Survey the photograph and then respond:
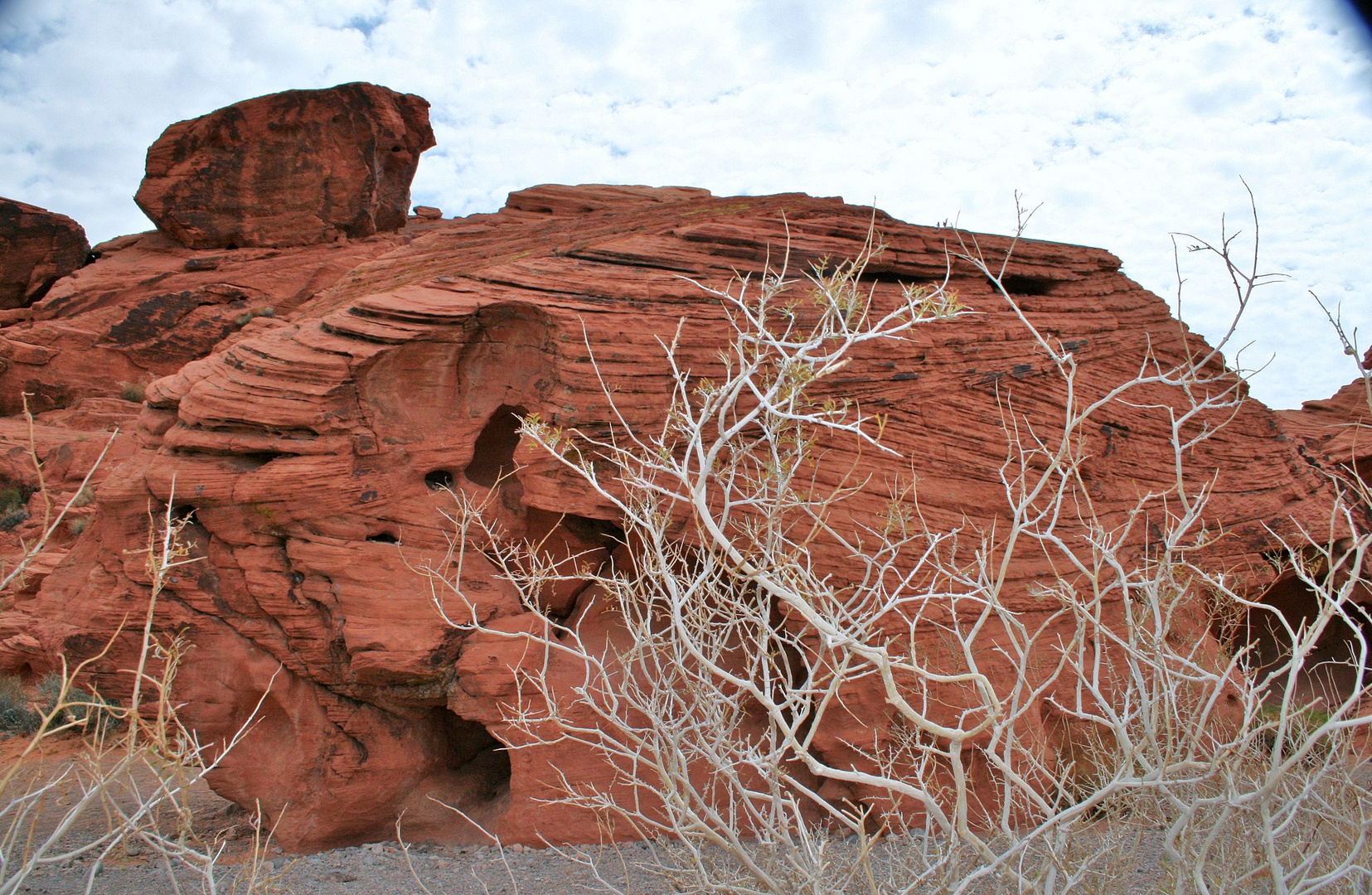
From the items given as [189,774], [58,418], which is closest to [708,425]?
[189,774]

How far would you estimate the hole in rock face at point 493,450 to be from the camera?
8.20 m

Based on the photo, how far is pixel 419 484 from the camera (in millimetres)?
7648

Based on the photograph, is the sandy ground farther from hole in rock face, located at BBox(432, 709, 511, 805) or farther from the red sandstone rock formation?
→ the red sandstone rock formation

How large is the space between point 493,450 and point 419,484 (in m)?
0.94

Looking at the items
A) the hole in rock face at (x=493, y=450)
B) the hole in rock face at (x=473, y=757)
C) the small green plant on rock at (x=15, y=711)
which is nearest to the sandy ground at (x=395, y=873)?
the hole in rock face at (x=473, y=757)

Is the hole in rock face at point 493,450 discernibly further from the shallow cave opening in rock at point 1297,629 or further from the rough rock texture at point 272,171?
the rough rock texture at point 272,171

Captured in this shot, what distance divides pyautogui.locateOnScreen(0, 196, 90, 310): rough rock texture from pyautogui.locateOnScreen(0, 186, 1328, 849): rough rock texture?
56.4 ft

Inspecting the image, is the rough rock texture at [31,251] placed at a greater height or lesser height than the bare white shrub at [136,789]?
greater

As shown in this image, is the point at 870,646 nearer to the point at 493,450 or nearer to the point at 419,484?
the point at 419,484

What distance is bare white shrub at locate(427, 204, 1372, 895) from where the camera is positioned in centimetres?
415

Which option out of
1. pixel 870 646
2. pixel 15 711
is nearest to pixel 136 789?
pixel 870 646

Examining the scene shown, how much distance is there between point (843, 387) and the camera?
7555 millimetres

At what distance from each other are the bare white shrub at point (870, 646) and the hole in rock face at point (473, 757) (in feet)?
4.46

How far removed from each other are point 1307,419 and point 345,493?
1432cm
